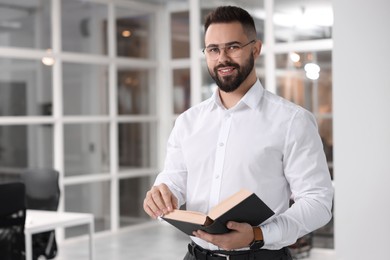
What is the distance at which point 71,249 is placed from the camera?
7.32 metres

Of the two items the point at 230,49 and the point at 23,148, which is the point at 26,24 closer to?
the point at 23,148

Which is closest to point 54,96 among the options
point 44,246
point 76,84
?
point 76,84

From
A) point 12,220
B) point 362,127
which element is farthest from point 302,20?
Result: point 12,220

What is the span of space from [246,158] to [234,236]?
0.97ft

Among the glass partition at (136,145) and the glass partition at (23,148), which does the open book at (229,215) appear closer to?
the glass partition at (23,148)

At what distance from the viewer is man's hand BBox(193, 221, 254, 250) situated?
176 cm

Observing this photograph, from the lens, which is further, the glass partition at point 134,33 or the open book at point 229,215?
the glass partition at point 134,33

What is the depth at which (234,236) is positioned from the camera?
5.78 feet

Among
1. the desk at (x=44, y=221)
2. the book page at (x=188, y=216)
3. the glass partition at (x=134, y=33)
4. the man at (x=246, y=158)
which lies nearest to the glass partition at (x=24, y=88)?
the glass partition at (x=134, y=33)

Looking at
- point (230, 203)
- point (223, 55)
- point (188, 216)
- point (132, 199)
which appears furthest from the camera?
point (132, 199)

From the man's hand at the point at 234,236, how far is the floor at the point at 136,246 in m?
5.10

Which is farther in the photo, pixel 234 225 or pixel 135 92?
pixel 135 92

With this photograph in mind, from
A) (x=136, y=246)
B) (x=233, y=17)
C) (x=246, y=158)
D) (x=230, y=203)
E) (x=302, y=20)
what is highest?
(x=302, y=20)

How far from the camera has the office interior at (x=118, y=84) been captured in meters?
7.16
